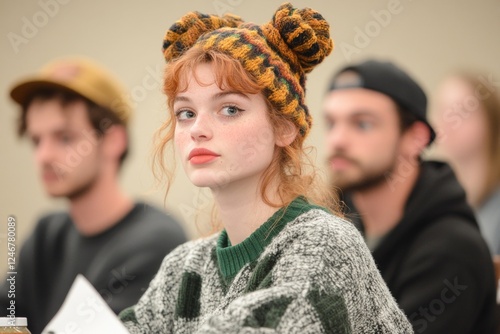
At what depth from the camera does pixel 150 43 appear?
4.01m

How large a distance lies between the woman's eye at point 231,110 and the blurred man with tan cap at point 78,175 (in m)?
1.10

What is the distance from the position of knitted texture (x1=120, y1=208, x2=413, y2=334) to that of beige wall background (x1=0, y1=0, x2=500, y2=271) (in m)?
2.16

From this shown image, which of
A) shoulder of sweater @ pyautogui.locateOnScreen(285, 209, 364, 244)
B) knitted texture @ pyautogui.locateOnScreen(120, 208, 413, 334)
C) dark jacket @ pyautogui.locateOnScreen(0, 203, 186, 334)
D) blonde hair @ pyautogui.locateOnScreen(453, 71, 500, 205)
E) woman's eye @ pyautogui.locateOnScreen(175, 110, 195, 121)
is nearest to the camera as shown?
knitted texture @ pyautogui.locateOnScreen(120, 208, 413, 334)

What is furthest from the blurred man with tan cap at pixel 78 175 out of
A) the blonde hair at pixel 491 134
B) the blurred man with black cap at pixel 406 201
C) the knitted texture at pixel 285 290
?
the blonde hair at pixel 491 134

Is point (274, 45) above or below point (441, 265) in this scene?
above

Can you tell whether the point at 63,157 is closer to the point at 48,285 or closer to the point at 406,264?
the point at 48,285

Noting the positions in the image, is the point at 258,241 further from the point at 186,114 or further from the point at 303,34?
the point at 303,34

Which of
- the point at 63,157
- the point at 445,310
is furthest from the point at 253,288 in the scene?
the point at 63,157

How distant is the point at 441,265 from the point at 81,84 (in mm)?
1195

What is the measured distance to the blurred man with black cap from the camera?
2156mm

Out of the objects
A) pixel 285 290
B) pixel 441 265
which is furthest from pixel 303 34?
pixel 441 265

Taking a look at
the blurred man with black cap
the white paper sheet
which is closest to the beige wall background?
the blurred man with black cap

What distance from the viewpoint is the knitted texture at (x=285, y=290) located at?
1153 mm

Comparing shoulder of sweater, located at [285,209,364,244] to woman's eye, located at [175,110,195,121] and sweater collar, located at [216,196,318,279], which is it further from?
woman's eye, located at [175,110,195,121]
